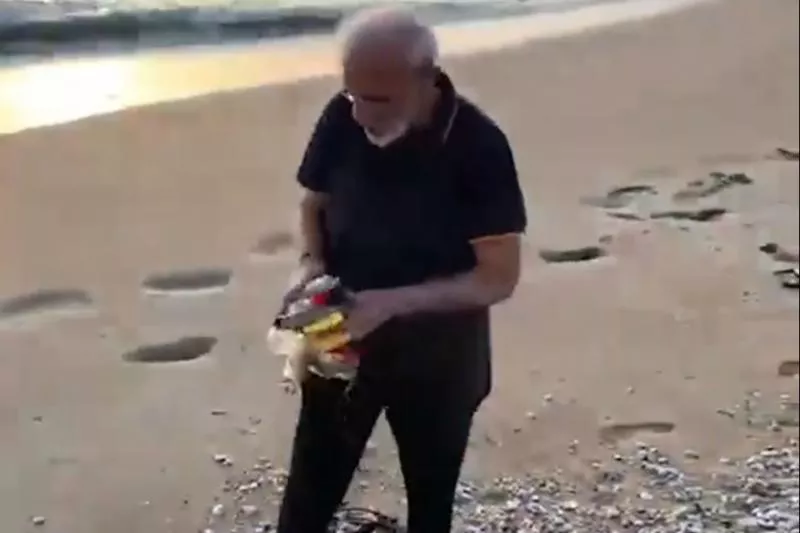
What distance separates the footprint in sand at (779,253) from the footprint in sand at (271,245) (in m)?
0.84

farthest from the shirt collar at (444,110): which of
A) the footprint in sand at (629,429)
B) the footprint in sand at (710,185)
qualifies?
the footprint in sand at (710,185)

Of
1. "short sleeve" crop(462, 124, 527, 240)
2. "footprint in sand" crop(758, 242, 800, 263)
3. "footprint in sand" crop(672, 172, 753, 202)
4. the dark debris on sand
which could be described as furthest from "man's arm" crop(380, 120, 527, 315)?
"footprint in sand" crop(672, 172, 753, 202)

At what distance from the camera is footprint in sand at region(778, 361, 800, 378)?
2.05m

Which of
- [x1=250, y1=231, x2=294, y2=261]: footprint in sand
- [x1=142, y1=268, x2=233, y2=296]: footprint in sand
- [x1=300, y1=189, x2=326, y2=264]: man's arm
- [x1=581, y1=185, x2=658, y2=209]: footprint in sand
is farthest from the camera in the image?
[x1=581, y1=185, x2=658, y2=209]: footprint in sand

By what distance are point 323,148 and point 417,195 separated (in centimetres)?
9

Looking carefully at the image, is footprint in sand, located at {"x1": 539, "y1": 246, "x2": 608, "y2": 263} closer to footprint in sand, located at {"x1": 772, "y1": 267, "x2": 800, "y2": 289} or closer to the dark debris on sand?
footprint in sand, located at {"x1": 772, "y1": 267, "x2": 800, "y2": 289}

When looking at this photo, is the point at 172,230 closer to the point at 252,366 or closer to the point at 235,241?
the point at 235,241

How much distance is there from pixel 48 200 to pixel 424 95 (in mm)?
1505

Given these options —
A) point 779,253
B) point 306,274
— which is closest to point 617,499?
point 306,274

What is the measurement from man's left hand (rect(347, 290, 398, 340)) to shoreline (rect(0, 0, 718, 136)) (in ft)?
4.73

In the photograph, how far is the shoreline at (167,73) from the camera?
2764 millimetres

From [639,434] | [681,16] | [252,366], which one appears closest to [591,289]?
[639,434]

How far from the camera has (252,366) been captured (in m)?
2.03

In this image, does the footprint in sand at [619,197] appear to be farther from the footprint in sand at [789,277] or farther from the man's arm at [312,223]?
the man's arm at [312,223]
